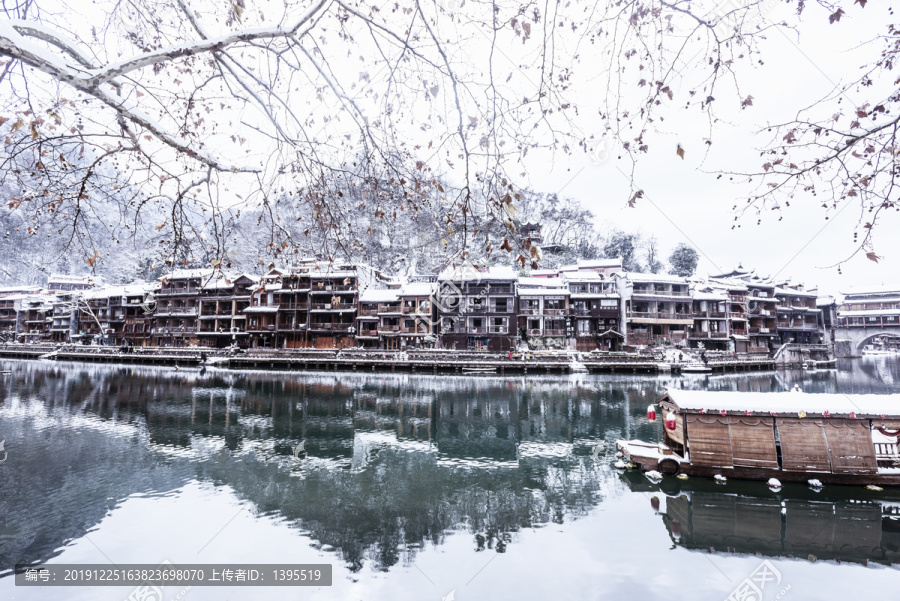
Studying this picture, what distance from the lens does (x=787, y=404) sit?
1414cm

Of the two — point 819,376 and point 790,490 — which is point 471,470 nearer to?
point 790,490

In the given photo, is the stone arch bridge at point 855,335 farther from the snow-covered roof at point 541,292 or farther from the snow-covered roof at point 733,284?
the snow-covered roof at point 541,292

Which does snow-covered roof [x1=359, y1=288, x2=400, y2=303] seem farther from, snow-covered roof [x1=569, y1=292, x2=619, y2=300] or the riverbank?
snow-covered roof [x1=569, y1=292, x2=619, y2=300]

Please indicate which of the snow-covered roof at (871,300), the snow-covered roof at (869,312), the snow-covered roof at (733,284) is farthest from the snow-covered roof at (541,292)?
the snow-covered roof at (871,300)

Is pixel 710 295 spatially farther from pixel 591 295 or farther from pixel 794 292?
pixel 794 292

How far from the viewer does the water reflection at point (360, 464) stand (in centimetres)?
1120

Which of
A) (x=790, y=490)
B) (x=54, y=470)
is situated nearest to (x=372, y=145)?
(x=790, y=490)

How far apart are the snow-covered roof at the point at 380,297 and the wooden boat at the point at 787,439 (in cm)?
3882

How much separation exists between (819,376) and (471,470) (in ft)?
157

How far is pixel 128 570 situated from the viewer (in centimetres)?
943

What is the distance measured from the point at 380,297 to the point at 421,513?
40.3 metres

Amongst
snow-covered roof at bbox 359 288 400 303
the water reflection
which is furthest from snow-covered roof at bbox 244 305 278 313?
the water reflection

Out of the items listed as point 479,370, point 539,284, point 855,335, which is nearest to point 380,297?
point 479,370

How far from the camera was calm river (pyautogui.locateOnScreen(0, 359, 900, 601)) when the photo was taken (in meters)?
9.37
